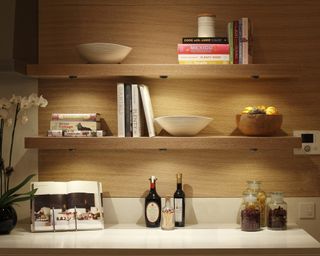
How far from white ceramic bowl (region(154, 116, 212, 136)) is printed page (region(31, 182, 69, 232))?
0.68 m

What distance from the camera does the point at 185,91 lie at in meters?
3.14

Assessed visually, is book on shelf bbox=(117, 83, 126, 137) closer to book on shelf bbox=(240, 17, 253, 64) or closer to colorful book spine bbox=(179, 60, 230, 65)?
colorful book spine bbox=(179, 60, 230, 65)

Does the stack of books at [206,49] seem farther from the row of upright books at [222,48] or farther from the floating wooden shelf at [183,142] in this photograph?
the floating wooden shelf at [183,142]

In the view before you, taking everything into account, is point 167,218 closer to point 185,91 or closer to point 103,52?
point 185,91

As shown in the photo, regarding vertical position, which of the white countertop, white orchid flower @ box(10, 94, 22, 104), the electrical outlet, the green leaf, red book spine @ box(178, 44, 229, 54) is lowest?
the white countertop

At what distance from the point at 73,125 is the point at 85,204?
0.44 meters

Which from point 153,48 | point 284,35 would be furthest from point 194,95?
point 284,35

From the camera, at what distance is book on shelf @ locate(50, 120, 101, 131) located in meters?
2.97

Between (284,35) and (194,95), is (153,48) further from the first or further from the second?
(284,35)

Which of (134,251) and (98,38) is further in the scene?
(98,38)

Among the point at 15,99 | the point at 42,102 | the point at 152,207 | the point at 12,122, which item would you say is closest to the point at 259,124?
the point at 152,207

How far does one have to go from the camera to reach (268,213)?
2.98 meters

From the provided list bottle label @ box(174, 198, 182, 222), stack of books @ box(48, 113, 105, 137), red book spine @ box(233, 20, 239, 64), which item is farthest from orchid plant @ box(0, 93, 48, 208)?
red book spine @ box(233, 20, 239, 64)

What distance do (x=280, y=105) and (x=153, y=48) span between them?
81 centimetres
